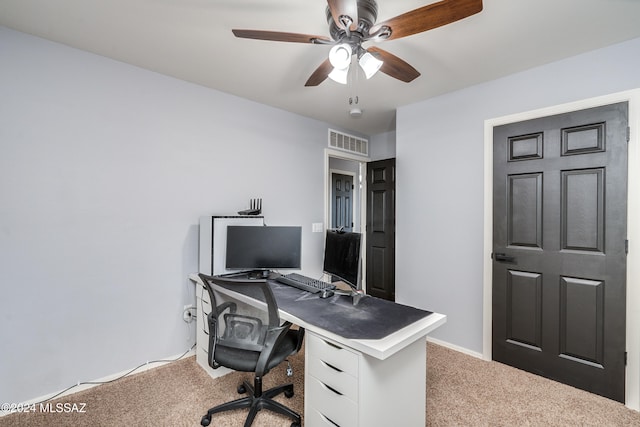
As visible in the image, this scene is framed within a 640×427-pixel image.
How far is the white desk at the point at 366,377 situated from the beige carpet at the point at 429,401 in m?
0.46

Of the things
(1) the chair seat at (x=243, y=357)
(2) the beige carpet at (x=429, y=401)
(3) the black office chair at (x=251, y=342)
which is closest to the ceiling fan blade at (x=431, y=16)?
(3) the black office chair at (x=251, y=342)

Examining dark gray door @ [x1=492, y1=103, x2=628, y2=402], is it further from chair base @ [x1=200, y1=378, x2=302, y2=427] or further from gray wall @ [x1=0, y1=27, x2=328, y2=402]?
gray wall @ [x1=0, y1=27, x2=328, y2=402]

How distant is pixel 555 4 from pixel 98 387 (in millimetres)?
3900

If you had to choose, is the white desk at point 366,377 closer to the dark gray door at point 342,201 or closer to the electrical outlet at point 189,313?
the electrical outlet at point 189,313

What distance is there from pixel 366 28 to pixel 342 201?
4252mm

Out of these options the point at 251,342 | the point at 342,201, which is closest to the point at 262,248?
the point at 251,342

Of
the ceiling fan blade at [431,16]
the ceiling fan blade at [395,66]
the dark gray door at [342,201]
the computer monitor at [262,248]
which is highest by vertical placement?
the ceiling fan blade at [395,66]

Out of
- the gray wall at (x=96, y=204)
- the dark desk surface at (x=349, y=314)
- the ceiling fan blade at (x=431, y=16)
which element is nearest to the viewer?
the ceiling fan blade at (x=431, y=16)

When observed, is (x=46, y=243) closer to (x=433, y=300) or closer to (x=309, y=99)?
(x=309, y=99)

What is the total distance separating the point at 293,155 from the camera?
3434mm

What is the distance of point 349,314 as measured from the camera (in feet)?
5.36

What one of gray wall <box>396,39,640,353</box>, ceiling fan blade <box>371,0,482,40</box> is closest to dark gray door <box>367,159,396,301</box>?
gray wall <box>396,39,640,353</box>

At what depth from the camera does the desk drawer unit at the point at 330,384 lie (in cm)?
131

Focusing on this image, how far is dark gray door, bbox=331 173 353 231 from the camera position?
550cm
